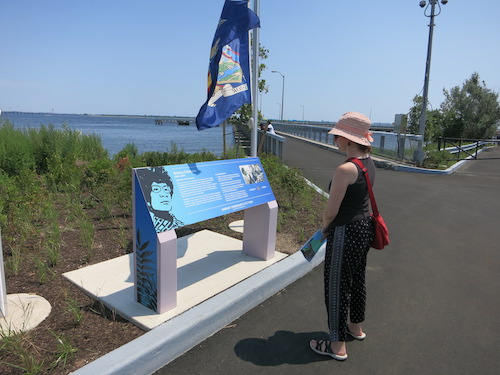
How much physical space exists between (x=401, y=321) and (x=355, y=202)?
1.53 metres

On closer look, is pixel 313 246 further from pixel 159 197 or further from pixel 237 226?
pixel 237 226

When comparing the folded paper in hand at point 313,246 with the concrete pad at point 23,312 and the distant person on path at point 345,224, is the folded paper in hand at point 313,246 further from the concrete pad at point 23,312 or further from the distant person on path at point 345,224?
the concrete pad at point 23,312

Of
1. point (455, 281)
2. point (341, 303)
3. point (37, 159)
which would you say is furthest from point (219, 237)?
point (37, 159)

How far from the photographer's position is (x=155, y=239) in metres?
3.02

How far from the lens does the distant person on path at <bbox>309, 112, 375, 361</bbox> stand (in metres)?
2.61

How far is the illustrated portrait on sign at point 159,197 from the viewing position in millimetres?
3020

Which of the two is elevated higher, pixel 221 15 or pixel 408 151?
pixel 221 15

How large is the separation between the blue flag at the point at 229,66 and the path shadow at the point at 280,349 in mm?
2868

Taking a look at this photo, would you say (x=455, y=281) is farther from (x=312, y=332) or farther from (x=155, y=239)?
(x=155, y=239)

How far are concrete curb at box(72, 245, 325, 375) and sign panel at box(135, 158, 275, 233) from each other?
78 cm

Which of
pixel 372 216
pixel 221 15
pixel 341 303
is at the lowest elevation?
pixel 341 303

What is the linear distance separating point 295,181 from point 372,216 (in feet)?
13.1

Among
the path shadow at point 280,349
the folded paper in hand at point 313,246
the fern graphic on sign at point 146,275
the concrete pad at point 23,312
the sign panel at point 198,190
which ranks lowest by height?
Answer: the path shadow at point 280,349

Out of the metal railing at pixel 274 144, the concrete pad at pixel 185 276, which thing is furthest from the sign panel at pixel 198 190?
the metal railing at pixel 274 144
